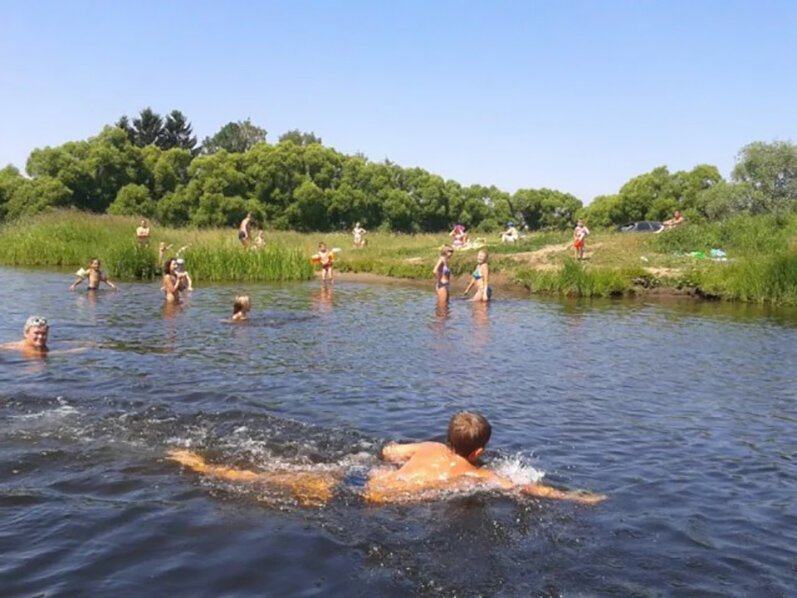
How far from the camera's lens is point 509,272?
30766 millimetres

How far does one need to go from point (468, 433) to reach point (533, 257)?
27.4m

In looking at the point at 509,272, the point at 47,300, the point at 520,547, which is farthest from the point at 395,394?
the point at 509,272

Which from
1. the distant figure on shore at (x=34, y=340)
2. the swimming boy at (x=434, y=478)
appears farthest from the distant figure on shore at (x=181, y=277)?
the swimming boy at (x=434, y=478)

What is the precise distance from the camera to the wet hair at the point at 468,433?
6.87 meters

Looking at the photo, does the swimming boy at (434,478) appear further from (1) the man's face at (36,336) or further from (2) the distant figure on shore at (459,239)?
(2) the distant figure on shore at (459,239)

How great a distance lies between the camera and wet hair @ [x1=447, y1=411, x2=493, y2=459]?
687 cm

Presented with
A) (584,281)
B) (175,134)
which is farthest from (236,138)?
(584,281)

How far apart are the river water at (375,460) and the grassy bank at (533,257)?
995 centimetres

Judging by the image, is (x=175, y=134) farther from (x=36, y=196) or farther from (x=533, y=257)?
(x=533, y=257)

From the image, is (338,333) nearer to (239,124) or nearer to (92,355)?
(92,355)

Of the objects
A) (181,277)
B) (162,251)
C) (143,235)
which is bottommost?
(181,277)

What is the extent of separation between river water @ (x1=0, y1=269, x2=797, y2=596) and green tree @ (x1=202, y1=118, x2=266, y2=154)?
81.1 metres

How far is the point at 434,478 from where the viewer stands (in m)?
6.88

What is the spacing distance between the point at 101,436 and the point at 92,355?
16.8 ft
